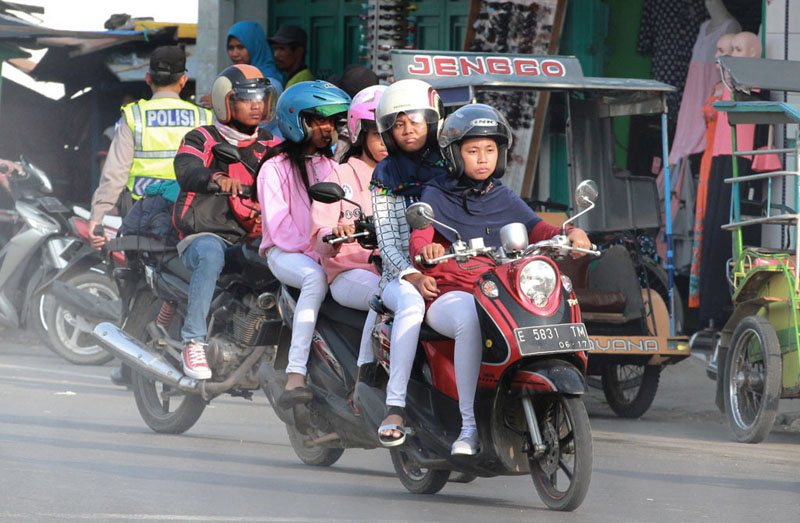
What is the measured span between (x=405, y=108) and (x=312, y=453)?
1948 millimetres

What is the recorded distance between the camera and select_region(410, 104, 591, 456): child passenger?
611cm

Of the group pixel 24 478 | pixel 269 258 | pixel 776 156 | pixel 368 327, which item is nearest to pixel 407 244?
pixel 368 327

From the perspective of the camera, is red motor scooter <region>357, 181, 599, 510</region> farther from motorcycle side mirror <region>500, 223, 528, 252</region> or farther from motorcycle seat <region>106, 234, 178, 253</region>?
motorcycle seat <region>106, 234, 178, 253</region>

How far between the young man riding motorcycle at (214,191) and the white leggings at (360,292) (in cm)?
127

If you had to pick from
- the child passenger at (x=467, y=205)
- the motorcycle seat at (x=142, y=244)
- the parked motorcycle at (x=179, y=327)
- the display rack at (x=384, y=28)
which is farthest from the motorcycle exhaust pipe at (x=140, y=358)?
the display rack at (x=384, y=28)

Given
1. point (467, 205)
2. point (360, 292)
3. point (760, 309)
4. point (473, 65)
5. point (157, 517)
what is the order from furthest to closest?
1. point (473, 65)
2. point (760, 309)
3. point (360, 292)
4. point (467, 205)
5. point (157, 517)

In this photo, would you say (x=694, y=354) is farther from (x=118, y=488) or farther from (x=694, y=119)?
(x=118, y=488)

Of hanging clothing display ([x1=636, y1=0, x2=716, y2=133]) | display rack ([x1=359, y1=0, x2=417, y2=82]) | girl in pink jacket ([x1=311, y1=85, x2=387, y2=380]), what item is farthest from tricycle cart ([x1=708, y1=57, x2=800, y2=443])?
display rack ([x1=359, y1=0, x2=417, y2=82])

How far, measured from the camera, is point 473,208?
6340 mm

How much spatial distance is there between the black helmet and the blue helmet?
1.18 meters

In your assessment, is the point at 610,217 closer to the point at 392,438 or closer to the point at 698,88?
the point at 698,88

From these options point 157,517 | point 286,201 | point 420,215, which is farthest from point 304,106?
point 157,517

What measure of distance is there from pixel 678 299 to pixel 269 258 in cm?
533

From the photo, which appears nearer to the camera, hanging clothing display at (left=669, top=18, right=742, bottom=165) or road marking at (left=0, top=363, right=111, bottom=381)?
road marking at (left=0, top=363, right=111, bottom=381)
